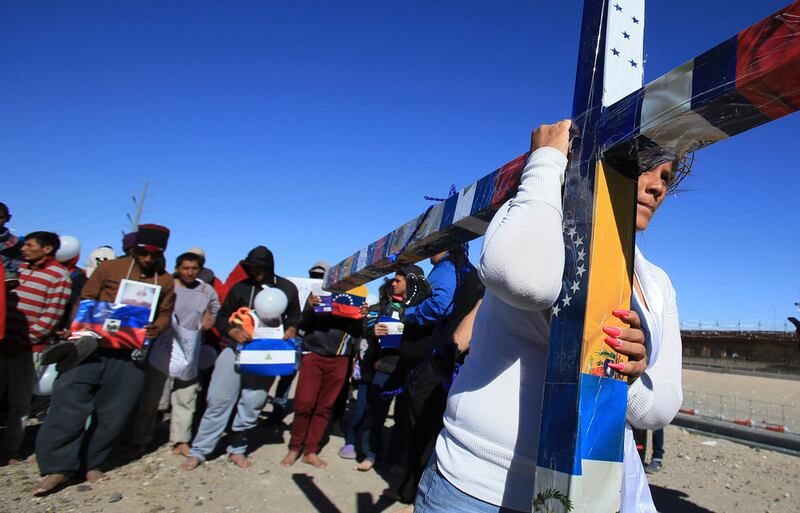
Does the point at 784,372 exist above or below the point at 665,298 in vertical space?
above

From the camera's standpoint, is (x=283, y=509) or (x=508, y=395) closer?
(x=508, y=395)

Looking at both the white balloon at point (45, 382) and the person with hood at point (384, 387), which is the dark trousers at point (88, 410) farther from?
the person with hood at point (384, 387)

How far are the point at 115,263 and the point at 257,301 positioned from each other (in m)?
1.31

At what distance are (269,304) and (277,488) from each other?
1.70m

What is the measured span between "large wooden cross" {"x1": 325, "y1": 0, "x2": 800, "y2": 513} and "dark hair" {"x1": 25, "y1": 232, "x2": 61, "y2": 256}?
504cm

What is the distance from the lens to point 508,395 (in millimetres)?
1192

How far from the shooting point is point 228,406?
477 centimetres

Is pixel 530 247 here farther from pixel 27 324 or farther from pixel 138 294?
pixel 27 324

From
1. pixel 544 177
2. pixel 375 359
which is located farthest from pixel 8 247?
pixel 544 177

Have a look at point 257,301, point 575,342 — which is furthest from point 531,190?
point 257,301

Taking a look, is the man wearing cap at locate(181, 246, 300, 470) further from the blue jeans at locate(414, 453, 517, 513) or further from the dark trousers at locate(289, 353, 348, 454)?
the blue jeans at locate(414, 453, 517, 513)

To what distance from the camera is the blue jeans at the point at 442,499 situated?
118 centimetres

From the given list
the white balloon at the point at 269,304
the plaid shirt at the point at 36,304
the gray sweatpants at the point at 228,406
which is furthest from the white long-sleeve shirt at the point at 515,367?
the plaid shirt at the point at 36,304

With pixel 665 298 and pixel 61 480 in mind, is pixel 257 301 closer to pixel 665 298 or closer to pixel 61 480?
pixel 61 480
